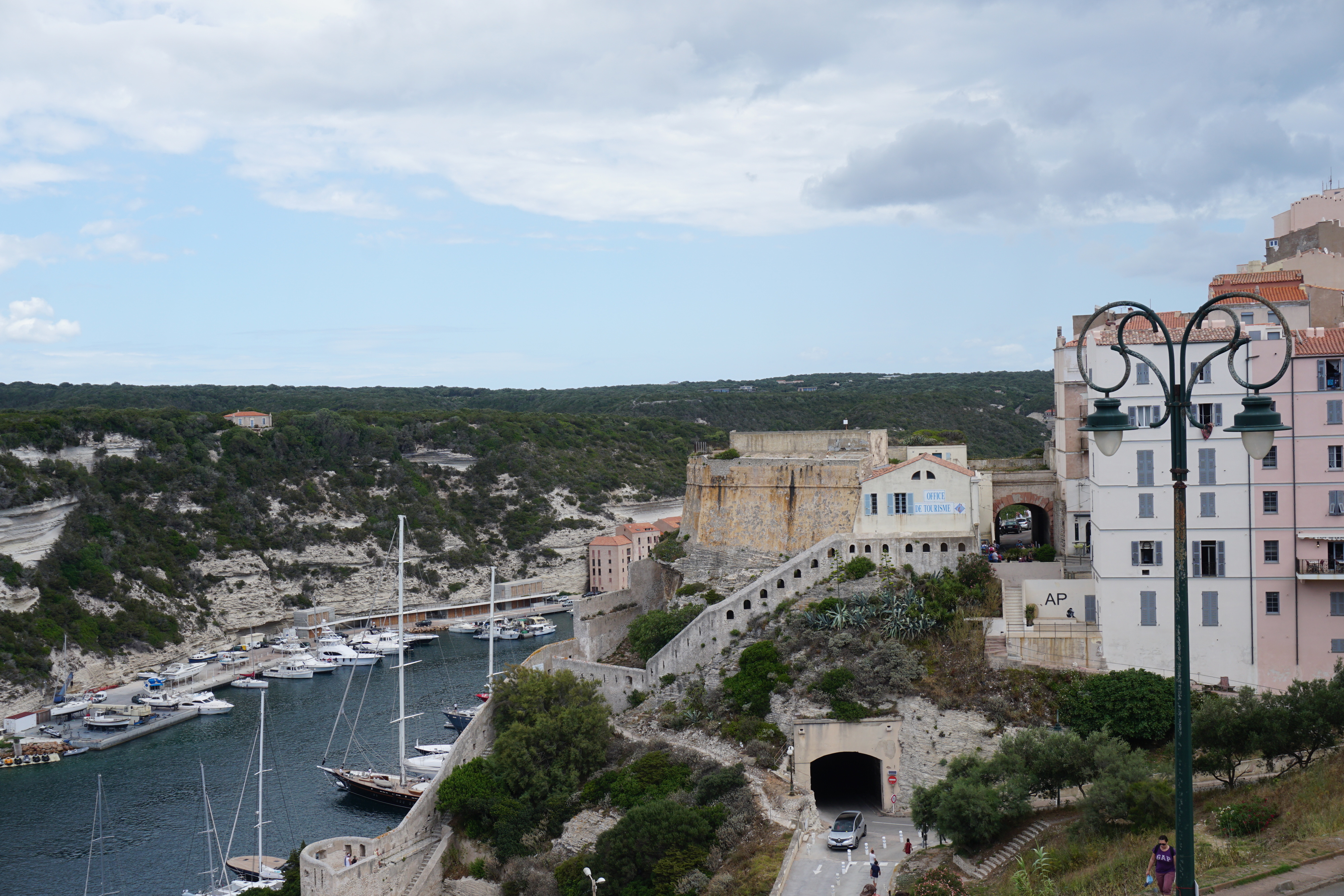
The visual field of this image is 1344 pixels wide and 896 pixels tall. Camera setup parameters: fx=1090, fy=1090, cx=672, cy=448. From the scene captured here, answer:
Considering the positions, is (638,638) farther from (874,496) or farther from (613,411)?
(613,411)

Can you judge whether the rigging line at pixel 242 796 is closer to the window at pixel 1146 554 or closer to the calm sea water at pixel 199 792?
the calm sea water at pixel 199 792

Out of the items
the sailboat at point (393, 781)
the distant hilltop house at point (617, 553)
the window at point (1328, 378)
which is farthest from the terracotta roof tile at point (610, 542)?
the window at point (1328, 378)

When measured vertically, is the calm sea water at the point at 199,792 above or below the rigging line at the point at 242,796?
below

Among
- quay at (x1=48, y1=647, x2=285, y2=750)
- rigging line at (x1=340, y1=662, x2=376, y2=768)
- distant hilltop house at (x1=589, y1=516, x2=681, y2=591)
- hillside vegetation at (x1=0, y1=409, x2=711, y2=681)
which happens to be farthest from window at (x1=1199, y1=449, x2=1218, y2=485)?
hillside vegetation at (x1=0, y1=409, x2=711, y2=681)

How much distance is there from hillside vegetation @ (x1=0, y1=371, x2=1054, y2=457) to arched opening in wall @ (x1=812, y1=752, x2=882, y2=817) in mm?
59196

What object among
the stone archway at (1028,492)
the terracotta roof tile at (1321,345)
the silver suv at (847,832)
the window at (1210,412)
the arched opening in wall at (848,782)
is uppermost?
the terracotta roof tile at (1321,345)

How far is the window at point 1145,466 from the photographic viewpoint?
29812 mm

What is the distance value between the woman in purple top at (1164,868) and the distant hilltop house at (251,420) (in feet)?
300

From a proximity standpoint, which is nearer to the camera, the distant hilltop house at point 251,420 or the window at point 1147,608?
the window at point 1147,608

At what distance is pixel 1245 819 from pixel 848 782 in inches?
625

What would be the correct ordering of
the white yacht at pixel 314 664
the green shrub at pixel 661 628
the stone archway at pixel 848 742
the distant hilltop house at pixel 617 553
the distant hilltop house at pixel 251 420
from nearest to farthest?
the stone archway at pixel 848 742 < the green shrub at pixel 661 628 < the white yacht at pixel 314 664 < the distant hilltop house at pixel 617 553 < the distant hilltop house at pixel 251 420

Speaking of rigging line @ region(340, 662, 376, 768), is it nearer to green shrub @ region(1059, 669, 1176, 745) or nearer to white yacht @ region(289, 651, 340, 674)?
white yacht @ region(289, 651, 340, 674)

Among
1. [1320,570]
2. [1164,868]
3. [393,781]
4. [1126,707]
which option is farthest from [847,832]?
[393,781]

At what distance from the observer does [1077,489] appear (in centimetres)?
3550
